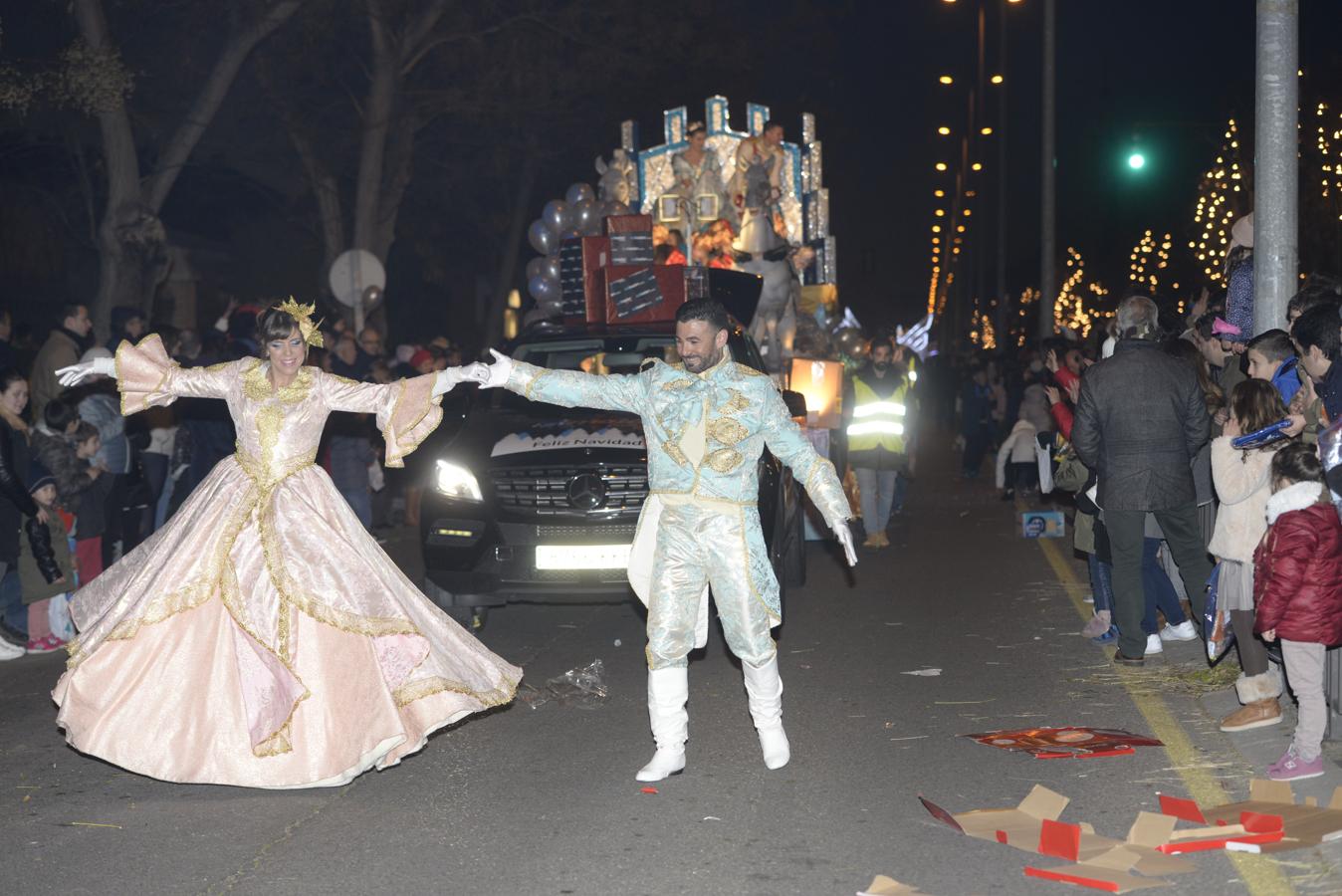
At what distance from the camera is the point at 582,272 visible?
14.3m

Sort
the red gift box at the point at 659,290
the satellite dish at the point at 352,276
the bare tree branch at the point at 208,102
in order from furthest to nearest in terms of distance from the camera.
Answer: the satellite dish at the point at 352,276
the bare tree branch at the point at 208,102
the red gift box at the point at 659,290

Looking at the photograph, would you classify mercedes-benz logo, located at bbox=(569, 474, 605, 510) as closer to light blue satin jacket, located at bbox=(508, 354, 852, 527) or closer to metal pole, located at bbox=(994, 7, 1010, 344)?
light blue satin jacket, located at bbox=(508, 354, 852, 527)

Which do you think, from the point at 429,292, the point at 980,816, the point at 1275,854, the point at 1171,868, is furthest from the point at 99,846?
the point at 429,292

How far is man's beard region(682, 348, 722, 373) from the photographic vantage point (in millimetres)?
6715

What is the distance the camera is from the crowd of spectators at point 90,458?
9898 millimetres

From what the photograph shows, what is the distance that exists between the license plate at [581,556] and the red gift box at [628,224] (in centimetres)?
556

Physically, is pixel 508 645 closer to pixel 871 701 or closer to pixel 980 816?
pixel 871 701

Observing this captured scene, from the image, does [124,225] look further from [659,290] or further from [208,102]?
[659,290]

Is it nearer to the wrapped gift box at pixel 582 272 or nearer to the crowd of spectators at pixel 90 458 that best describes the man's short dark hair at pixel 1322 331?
the crowd of spectators at pixel 90 458

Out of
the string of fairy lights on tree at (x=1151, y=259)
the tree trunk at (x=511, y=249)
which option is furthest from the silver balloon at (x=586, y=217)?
the string of fairy lights on tree at (x=1151, y=259)

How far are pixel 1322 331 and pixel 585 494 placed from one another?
405 centimetres

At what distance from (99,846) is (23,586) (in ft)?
14.3

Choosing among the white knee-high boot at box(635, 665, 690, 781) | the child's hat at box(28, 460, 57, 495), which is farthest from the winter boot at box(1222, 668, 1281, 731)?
the child's hat at box(28, 460, 57, 495)

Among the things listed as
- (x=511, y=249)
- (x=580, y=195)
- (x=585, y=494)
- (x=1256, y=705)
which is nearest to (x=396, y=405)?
(x=585, y=494)
